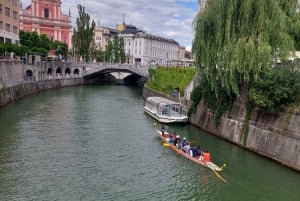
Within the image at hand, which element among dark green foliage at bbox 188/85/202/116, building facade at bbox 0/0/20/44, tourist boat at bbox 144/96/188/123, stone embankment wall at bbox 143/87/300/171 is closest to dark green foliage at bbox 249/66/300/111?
stone embankment wall at bbox 143/87/300/171

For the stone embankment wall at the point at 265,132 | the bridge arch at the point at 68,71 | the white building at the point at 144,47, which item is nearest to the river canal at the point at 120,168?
the stone embankment wall at the point at 265,132

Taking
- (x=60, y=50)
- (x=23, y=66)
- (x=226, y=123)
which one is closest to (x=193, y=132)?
(x=226, y=123)

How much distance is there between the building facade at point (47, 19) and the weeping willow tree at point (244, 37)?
91.8 m

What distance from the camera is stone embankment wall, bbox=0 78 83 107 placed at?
5272 cm

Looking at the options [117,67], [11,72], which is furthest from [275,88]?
[117,67]

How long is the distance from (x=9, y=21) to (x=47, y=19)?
146 feet

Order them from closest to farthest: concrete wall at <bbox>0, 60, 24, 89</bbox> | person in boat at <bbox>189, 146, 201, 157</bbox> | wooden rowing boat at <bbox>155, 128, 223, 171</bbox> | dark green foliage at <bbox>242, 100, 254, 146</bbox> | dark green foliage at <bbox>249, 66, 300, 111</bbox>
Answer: wooden rowing boat at <bbox>155, 128, 223, 171</bbox>, dark green foliage at <bbox>249, 66, 300, 111</bbox>, person in boat at <bbox>189, 146, 201, 157</bbox>, dark green foliage at <bbox>242, 100, 254, 146</bbox>, concrete wall at <bbox>0, 60, 24, 89</bbox>

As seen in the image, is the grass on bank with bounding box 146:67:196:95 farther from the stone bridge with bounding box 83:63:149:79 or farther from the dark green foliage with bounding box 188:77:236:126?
the stone bridge with bounding box 83:63:149:79

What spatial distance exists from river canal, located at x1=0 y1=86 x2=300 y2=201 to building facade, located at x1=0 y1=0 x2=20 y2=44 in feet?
114

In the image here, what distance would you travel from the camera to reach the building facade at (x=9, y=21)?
226 feet

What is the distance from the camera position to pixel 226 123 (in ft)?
111

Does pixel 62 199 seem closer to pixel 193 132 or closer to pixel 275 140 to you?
pixel 275 140

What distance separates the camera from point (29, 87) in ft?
228

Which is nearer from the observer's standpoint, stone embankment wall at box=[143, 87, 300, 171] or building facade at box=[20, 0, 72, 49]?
stone embankment wall at box=[143, 87, 300, 171]
